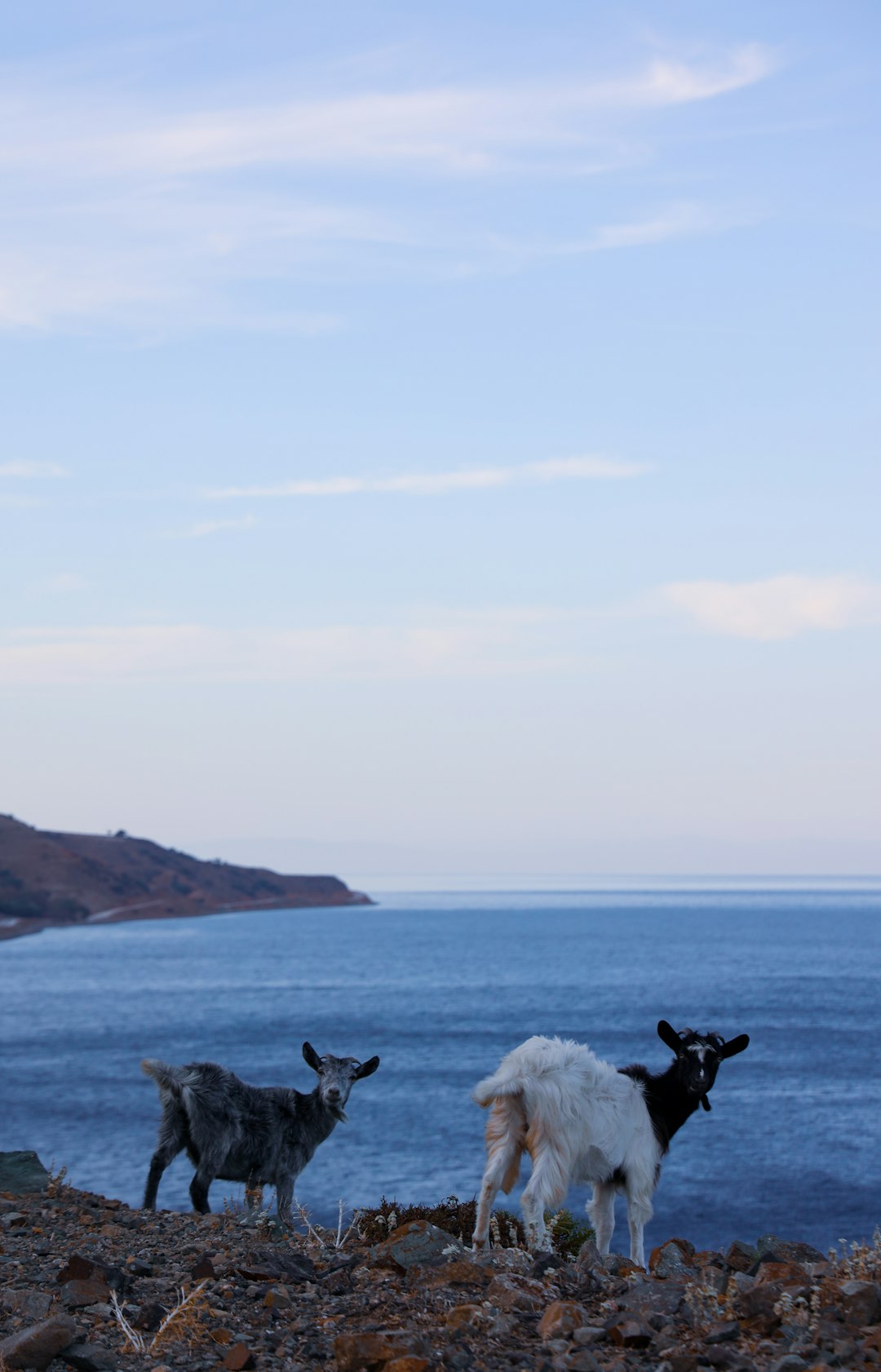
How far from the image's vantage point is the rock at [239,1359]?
22.5 ft

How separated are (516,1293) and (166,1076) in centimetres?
600

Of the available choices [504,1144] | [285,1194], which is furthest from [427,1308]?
[285,1194]

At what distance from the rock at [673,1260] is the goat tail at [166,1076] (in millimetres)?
5215

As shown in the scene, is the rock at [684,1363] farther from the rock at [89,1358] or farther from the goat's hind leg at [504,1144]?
the goat's hind leg at [504,1144]

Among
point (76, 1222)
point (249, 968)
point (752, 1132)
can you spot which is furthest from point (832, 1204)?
point (249, 968)

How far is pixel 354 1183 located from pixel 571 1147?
33239 mm

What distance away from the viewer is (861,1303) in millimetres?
6984

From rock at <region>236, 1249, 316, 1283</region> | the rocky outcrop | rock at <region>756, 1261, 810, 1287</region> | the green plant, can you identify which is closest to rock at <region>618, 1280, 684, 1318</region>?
the rocky outcrop

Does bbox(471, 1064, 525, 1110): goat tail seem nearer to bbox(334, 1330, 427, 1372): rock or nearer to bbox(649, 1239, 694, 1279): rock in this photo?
bbox(649, 1239, 694, 1279): rock

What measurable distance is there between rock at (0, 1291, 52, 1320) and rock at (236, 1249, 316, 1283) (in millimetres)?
1251

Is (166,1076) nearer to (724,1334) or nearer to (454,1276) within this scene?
(454,1276)

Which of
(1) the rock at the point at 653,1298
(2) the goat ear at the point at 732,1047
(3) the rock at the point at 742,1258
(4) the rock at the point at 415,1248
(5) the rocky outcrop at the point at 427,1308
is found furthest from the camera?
(2) the goat ear at the point at 732,1047

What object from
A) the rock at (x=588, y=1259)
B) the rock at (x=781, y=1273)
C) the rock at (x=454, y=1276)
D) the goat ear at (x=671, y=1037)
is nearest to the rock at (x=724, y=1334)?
the rock at (x=781, y=1273)

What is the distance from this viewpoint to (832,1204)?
134 ft
